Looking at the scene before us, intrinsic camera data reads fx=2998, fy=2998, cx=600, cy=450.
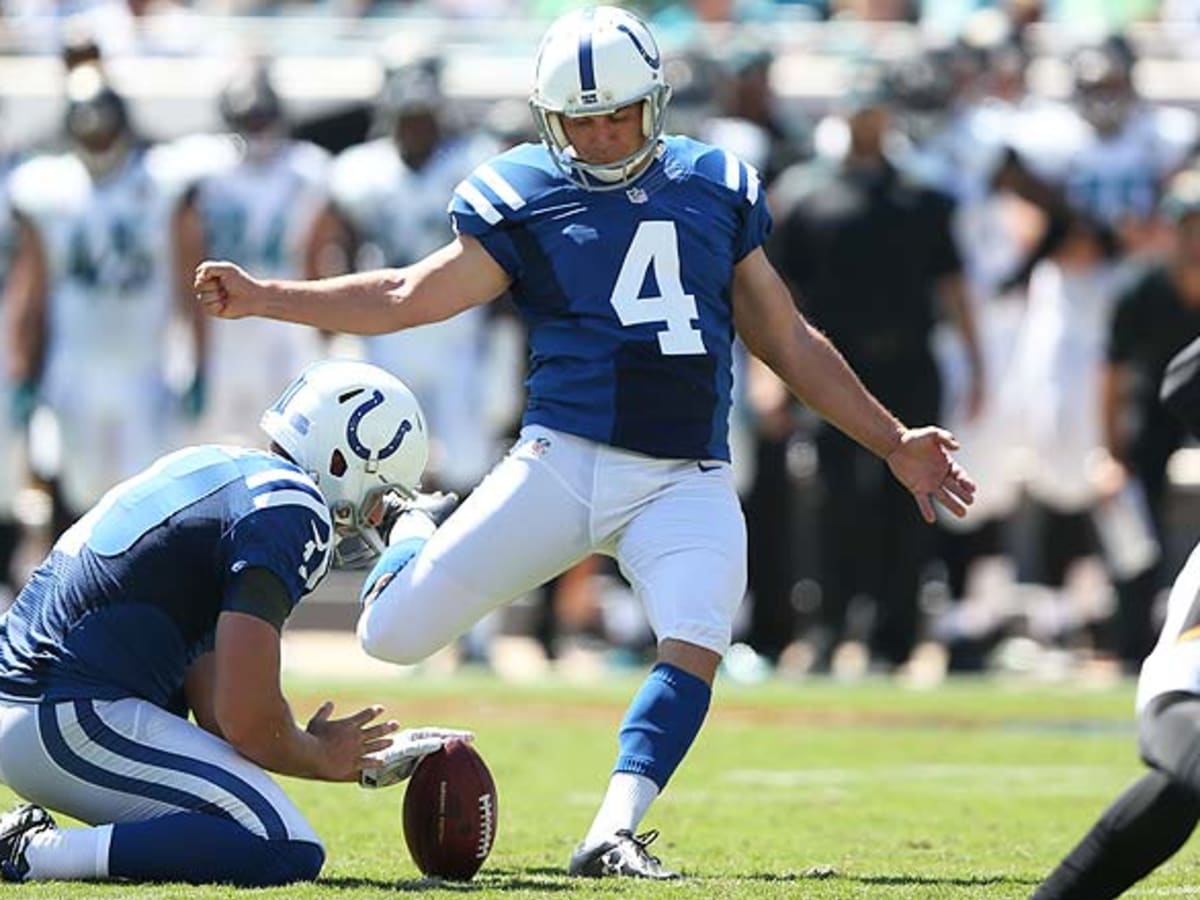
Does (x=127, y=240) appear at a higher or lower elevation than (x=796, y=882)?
higher

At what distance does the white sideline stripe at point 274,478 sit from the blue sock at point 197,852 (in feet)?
2.16

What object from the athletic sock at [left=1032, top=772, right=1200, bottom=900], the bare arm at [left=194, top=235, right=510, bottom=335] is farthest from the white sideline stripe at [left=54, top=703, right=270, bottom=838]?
the athletic sock at [left=1032, top=772, right=1200, bottom=900]

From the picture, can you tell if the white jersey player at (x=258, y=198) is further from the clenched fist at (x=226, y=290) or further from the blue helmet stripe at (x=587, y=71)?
the clenched fist at (x=226, y=290)

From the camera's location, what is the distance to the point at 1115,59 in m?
13.0

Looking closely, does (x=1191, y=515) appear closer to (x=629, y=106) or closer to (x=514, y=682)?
(x=514, y=682)

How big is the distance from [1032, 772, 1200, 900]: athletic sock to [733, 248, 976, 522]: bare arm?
1763 mm

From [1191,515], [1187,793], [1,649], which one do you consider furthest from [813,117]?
[1187,793]

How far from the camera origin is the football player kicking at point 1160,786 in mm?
4887

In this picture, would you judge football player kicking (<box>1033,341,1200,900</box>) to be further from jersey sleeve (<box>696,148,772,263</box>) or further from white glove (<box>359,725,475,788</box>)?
jersey sleeve (<box>696,148,772,263</box>)

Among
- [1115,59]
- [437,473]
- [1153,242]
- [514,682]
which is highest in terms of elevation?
[1115,59]

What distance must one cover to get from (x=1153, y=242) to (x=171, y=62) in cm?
506

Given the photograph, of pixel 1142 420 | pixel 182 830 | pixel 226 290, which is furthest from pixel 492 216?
pixel 1142 420

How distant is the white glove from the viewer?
20.1ft

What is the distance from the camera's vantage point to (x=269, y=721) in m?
5.79
